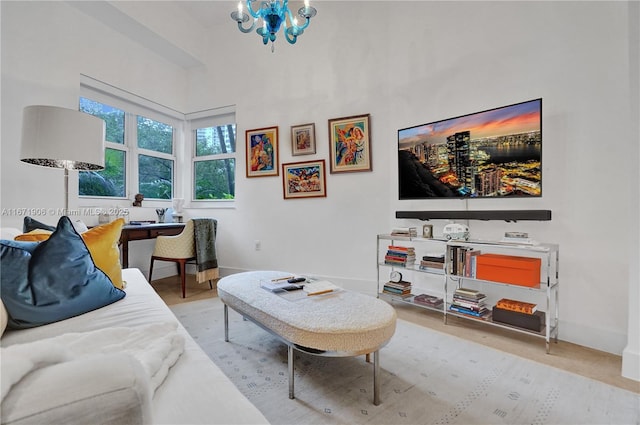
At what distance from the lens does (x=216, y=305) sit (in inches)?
118

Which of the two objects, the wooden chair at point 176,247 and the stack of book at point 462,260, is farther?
the wooden chair at point 176,247

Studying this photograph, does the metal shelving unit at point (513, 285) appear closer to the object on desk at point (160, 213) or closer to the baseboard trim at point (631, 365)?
the baseboard trim at point (631, 365)

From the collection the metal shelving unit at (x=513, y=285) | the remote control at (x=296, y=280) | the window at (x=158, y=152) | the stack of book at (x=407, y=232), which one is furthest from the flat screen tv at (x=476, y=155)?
the window at (x=158, y=152)

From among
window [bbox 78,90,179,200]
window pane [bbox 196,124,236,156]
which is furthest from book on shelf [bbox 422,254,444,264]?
window [bbox 78,90,179,200]

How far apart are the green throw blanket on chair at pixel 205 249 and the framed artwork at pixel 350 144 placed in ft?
5.23

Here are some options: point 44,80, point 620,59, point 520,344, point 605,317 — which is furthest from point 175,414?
point 44,80

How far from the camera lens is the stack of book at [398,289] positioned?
9.45ft

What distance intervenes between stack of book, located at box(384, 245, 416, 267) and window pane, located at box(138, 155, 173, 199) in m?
3.24

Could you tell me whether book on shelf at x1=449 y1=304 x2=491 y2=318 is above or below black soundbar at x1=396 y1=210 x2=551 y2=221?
below

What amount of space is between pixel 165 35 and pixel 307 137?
2.09 metres

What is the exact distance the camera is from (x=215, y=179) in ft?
14.4

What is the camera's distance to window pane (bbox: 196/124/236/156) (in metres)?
4.30

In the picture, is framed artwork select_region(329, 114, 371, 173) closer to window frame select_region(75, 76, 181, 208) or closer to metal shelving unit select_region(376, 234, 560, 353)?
metal shelving unit select_region(376, 234, 560, 353)

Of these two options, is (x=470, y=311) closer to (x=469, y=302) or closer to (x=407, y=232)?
(x=469, y=302)
